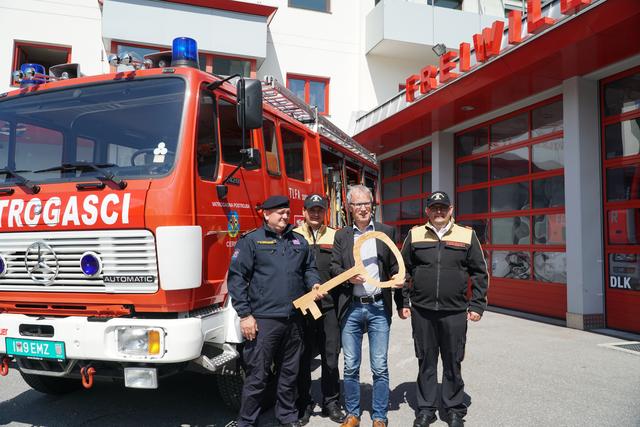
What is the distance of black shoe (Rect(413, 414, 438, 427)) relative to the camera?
3.61 meters

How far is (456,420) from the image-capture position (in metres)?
3.60

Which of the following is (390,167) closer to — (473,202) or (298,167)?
(473,202)

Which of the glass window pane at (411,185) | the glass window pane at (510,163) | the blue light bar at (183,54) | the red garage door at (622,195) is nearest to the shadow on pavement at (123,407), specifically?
the blue light bar at (183,54)

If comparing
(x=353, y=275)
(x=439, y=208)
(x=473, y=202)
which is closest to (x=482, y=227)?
(x=473, y=202)

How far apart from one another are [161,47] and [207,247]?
10454 mm

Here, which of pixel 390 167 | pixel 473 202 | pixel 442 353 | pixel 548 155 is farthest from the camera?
pixel 390 167

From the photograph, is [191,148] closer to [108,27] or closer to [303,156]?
[303,156]

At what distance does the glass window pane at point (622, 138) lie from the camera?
6743 millimetres

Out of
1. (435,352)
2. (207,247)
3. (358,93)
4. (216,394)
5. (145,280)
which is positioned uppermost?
(358,93)

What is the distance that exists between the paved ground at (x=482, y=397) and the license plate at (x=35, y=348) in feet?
2.92

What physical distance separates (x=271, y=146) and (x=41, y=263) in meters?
2.09

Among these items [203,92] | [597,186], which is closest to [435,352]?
[203,92]

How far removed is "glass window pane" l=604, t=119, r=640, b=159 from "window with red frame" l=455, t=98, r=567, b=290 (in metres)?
0.77

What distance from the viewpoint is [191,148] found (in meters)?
3.17
